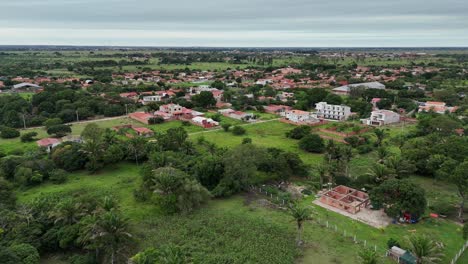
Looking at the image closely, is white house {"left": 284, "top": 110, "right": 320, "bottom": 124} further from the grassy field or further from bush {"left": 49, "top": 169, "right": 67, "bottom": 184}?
bush {"left": 49, "top": 169, "right": 67, "bottom": 184}

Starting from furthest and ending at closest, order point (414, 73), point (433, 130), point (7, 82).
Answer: point (414, 73), point (7, 82), point (433, 130)

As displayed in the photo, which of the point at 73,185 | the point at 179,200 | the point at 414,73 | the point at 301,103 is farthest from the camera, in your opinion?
the point at 414,73

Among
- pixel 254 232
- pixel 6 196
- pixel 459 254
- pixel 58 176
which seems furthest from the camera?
pixel 58 176

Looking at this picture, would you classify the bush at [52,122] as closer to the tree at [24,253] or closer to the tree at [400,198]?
the tree at [24,253]

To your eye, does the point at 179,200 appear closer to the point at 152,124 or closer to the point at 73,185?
the point at 73,185

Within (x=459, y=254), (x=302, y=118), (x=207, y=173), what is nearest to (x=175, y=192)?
(x=207, y=173)

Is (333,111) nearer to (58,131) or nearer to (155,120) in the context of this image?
(155,120)

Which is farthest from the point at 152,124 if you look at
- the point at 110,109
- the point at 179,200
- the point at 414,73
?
the point at 414,73
